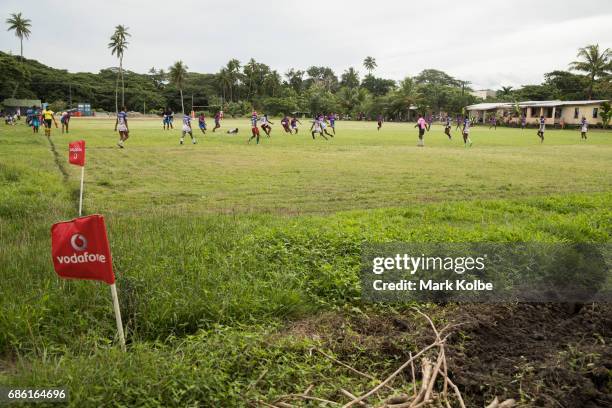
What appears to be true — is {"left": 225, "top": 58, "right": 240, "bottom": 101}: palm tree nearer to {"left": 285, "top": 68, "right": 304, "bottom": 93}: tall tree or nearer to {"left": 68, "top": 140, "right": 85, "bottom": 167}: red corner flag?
{"left": 285, "top": 68, "right": 304, "bottom": 93}: tall tree

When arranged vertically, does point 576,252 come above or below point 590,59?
below

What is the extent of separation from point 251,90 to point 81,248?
10952 cm

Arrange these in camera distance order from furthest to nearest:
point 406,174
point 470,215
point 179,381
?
1. point 406,174
2. point 470,215
3. point 179,381

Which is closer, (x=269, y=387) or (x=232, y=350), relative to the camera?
(x=269, y=387)

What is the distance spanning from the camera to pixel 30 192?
10195 millimetres

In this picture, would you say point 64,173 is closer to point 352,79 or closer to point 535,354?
point 535,354

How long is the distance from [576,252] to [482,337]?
2688 millimetres

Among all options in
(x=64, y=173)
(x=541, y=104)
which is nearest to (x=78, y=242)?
(x=64, y=173)

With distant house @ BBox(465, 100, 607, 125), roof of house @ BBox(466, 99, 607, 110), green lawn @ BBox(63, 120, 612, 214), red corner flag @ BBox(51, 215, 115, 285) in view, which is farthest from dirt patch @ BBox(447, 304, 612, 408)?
roof of house @ BBox(466, 99, 607, 110)

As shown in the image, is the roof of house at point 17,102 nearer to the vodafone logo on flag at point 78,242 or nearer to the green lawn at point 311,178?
the green lawn at point 311,178

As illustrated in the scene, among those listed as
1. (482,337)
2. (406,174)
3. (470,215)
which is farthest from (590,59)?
(482,337)

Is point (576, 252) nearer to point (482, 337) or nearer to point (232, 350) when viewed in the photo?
point (482, 337)

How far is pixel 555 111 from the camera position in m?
61.4

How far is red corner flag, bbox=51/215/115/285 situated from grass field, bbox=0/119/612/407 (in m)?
0.59
